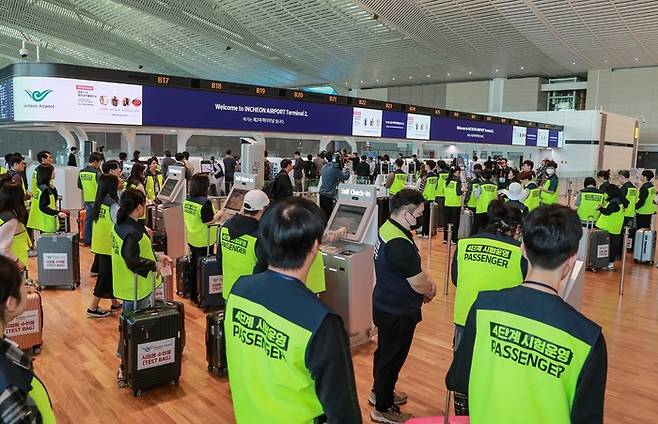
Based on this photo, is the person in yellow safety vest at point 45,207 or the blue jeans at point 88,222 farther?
the blue jeans at point 88,222

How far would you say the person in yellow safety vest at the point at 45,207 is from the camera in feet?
20.6

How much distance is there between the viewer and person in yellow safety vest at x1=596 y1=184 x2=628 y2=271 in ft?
26.8

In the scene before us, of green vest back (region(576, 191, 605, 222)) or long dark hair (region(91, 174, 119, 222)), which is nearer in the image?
long dark hair (region(91, 174, 119, 222))

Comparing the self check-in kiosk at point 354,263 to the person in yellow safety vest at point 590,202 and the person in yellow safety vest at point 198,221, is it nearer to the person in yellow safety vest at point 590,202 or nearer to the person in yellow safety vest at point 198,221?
the person in yellow safety vest at point 198,221

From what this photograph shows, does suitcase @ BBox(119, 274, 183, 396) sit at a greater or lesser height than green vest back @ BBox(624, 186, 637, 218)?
lesser

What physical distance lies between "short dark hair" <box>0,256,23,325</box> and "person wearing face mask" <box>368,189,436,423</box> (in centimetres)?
204

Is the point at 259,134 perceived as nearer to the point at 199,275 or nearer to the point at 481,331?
the point at 199,275

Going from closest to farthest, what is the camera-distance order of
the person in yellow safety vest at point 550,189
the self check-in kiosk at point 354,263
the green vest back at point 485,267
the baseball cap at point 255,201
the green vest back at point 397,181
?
the green vest back at point 485,267 < the baseball cap at point 255,201 < the self check-in kiosk at point 354,263 < the person in yellow safety vest at point 550,189 < the green vest back at point 397,181

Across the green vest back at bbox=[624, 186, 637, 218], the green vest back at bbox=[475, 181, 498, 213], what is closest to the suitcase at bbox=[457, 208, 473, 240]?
the green vest back at bbox=[475, 181, 498, 213]

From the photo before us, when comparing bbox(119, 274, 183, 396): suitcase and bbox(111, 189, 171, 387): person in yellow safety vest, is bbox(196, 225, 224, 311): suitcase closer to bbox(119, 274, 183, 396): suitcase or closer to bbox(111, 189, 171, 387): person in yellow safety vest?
bbox(111, 189, 171, 387): person in yellow safety vest

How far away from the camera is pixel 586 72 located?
29.0 metres

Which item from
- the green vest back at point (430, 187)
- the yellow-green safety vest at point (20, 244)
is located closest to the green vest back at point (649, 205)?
the green vest back at point (430, 187)

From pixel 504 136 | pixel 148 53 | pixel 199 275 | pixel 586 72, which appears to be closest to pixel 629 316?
pixel 199 275

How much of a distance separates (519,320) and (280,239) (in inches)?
31.4
